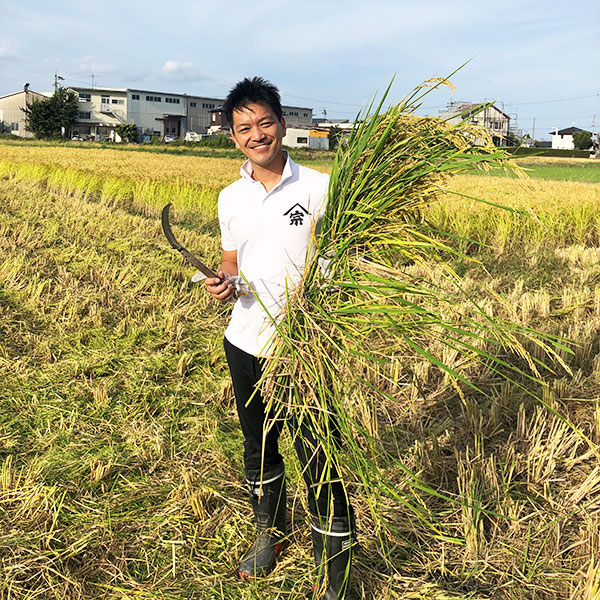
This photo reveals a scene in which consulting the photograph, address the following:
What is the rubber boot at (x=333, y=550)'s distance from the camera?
1.86 meters

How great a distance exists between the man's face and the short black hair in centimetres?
2

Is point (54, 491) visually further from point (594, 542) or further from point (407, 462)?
point (594, 542)

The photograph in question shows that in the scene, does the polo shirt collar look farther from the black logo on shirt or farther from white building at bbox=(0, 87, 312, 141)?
white building at bbox=(0, 87, 312, 141)

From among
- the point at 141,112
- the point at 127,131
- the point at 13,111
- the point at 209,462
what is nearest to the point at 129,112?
the point at 141,112

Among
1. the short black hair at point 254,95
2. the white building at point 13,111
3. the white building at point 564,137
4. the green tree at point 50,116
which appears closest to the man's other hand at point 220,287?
the short black hair at point 254,95

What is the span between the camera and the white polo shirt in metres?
1.87

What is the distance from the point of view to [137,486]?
8.44 ft

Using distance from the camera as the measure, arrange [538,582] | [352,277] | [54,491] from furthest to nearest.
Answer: [54,491] → [538,582] → [352,277]

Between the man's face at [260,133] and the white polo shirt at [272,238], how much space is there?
0.25 feet

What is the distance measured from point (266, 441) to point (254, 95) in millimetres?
1313

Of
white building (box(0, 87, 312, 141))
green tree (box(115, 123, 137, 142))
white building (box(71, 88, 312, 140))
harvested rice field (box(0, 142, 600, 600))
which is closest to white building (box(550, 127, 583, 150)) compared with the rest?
white building (box(0, 87, 312, 141))

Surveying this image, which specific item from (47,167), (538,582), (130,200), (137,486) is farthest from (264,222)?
(47,167)

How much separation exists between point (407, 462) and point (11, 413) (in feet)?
7.71

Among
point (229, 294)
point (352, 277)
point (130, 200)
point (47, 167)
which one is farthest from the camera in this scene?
point (47, 167)
